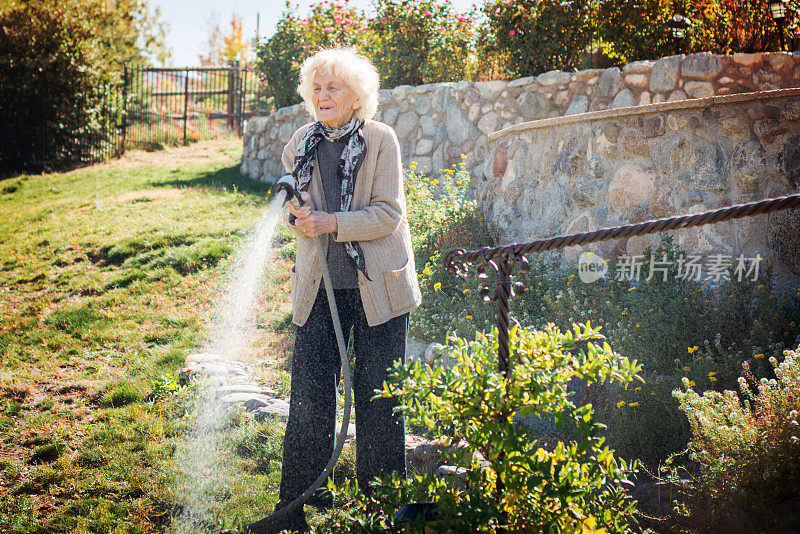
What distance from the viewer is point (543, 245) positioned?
147 centimetres

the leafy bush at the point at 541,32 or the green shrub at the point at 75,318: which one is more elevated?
the leafy bush at the point at 541,32

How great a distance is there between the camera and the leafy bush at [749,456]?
5.60 feet

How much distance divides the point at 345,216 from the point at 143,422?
1960 mm

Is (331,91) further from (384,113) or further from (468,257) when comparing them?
(384,113)

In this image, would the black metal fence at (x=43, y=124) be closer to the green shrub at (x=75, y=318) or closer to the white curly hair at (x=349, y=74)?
the green shrub at (x=75, y=318)

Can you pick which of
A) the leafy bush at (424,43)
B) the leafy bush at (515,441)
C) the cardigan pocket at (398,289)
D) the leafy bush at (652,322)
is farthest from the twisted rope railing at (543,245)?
the leafy bush at (424,43)

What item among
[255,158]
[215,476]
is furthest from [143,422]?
[255,158]

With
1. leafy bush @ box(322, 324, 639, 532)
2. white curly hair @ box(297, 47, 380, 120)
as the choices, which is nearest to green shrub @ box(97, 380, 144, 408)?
white curly hair @ box(297, 47, 380, 120)

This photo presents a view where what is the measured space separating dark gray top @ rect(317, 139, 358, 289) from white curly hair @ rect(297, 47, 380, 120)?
15 centimetres

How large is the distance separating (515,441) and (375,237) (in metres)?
1.02

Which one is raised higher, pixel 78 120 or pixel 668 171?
pixel 78 120

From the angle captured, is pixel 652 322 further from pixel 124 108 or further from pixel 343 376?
pixel 124 108

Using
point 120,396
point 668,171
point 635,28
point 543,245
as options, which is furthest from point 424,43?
point 543,245

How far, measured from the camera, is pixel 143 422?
132 inches
